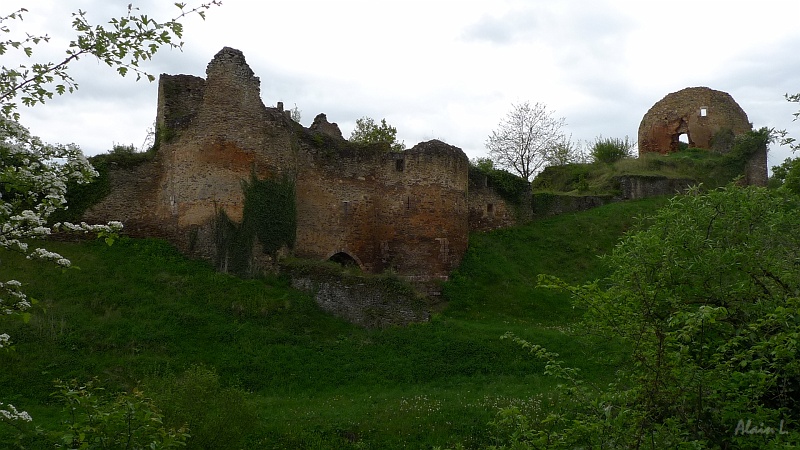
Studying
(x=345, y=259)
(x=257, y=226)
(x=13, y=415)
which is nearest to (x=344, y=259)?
(x=345, y=259)

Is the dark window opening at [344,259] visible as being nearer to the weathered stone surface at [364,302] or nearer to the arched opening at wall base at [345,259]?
the arched opening at wall base at [345,259]

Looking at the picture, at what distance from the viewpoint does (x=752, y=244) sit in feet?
35.9

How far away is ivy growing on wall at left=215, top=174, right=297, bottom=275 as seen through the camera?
21438 millimetres

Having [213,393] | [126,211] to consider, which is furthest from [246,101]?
[213,393]

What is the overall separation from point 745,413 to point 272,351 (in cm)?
1216

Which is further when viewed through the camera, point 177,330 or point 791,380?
point 177,330

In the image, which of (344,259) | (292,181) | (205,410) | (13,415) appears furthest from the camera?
(344,259)

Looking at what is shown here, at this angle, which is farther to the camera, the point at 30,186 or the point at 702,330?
the point at 702,330

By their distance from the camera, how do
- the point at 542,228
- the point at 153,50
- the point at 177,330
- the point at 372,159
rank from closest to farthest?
the point at 153,50 → the point at 177,330 → the point at 372,159 → the point at 542,228

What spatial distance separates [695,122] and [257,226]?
24.7 meters

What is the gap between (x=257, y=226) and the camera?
2189 cm

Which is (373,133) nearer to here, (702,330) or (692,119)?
(692,119)

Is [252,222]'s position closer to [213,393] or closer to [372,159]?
[372,159]

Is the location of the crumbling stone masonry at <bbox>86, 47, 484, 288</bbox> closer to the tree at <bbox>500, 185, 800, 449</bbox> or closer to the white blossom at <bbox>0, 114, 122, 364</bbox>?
the tree at <bbox>500, 185, 800, 449</bbox>
